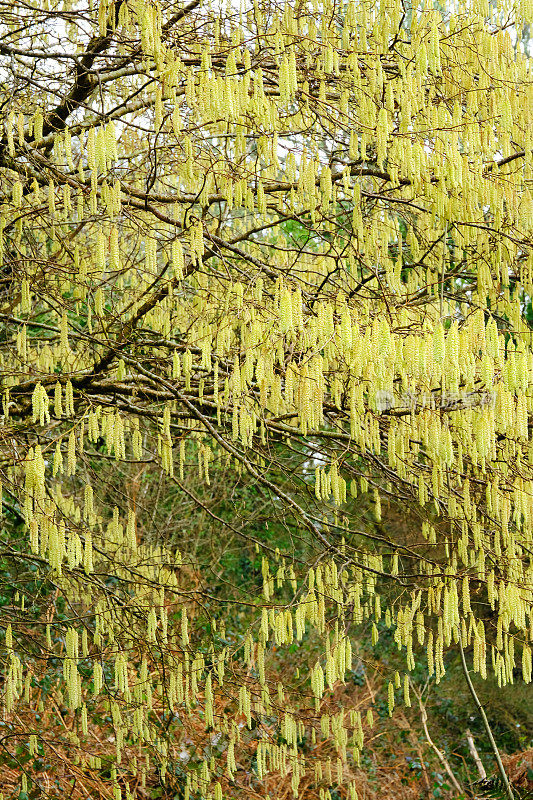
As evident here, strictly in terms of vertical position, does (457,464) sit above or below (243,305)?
below

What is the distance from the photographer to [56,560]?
2.70 meters

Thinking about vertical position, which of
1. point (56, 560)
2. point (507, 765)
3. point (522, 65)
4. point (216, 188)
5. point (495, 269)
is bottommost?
point (507, 765)

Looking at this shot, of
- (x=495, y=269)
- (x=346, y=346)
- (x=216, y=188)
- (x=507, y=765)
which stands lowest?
(x=507, y=765)

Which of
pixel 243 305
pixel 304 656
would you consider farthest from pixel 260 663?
pixel 304 656

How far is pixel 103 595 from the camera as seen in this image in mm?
3918

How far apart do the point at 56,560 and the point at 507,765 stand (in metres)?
5.94

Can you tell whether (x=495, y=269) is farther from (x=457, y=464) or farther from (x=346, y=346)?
(x=346, y=346)

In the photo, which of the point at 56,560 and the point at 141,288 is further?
the point at 141,288

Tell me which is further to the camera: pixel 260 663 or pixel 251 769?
pixel 251 769

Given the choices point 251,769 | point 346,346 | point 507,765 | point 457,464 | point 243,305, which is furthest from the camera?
point 507,765

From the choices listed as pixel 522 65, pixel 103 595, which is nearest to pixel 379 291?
pixel 522 65

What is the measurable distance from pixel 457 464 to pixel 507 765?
16.3ft

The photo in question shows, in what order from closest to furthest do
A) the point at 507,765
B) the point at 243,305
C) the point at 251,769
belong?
1. the point at 243,305
2. the point at 251,769
3. the point at 507,765

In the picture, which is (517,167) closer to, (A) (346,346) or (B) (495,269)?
(B) (495,269)
